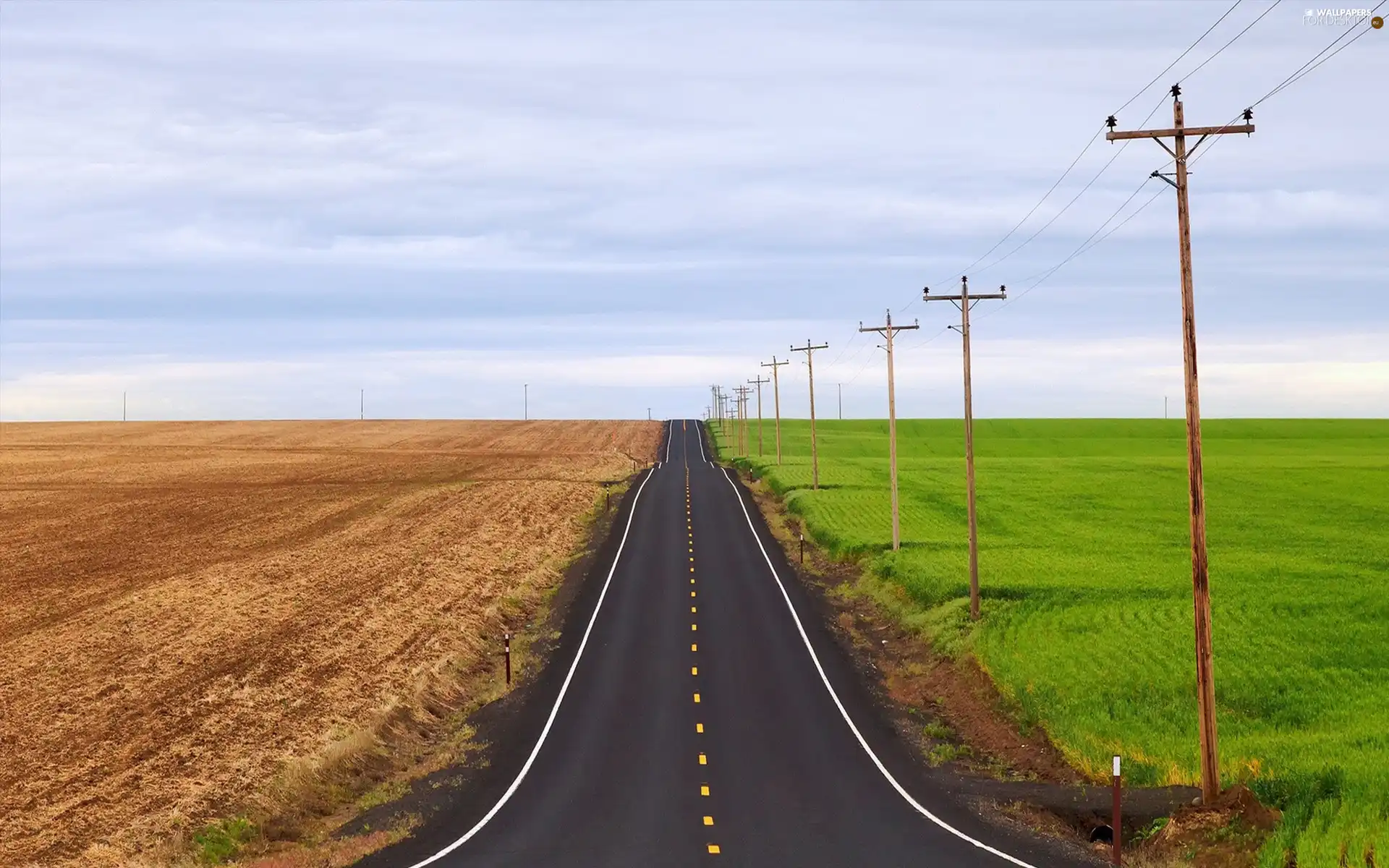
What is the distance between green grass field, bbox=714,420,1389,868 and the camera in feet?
80.6

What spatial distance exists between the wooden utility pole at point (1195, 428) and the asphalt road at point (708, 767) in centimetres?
366

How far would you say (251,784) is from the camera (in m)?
24.7

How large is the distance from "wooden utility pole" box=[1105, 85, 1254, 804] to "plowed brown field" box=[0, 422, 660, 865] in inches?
751

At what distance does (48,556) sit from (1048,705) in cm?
4581

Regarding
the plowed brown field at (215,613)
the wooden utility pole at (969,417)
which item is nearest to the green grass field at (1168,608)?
the wooden utility pole at (969,417)

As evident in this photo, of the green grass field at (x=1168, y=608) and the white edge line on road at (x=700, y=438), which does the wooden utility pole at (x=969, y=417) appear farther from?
the white edge line on road at (x=700, y=438)

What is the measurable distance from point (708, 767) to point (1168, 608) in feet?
65.6

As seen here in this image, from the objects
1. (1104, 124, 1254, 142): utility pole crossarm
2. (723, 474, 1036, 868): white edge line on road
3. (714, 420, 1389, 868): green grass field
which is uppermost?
(1104, 124, 1254, 142): utility pole crossarm

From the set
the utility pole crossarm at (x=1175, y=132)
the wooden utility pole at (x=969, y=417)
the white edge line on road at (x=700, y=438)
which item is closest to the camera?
the utility pole crossarm at (x=1175, y=132)

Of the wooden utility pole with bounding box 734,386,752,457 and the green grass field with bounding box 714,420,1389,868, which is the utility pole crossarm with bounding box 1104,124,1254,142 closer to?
the green grass field with bounding box 714,420,1389,868

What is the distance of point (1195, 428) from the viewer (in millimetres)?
21094

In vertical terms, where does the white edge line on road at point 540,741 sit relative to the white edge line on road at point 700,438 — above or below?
below

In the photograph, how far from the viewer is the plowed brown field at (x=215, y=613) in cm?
2492

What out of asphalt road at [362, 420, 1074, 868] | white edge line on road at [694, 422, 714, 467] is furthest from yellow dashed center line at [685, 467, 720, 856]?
white edge line on road at [694, 422, 714, 467]
